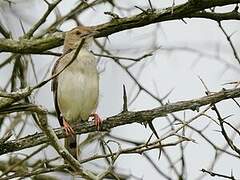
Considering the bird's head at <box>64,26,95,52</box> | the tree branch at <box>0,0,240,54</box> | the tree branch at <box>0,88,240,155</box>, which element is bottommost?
the tree branch at <box>0,88,240,155</box>

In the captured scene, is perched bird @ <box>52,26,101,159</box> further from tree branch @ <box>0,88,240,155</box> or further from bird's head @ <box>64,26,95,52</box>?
tree branch @ <box>0,88,240,155</box>

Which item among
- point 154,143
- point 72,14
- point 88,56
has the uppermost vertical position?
point 72,14

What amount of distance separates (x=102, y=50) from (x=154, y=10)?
1712 mm

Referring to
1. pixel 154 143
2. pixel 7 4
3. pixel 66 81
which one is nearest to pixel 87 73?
pixel 66 81

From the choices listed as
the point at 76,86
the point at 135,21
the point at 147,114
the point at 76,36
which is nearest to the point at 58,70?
the point at 76,86

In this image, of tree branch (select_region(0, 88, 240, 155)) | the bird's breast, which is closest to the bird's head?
the bird's breast

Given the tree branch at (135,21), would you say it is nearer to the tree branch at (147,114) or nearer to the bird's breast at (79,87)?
the tree branch at (147,114)

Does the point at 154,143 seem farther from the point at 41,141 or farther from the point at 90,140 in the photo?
the point at 90,140

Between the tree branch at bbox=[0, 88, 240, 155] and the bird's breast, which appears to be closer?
the tree branch at bbox=[0, 88, 240, 155]

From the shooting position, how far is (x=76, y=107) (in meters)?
6.09

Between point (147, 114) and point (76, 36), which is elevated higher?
point (76, 36)

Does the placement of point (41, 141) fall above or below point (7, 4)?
below

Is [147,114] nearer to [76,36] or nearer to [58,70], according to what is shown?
[58,70]

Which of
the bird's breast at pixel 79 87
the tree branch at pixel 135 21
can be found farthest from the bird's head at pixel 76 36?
the tree branch at pixel 135 21
